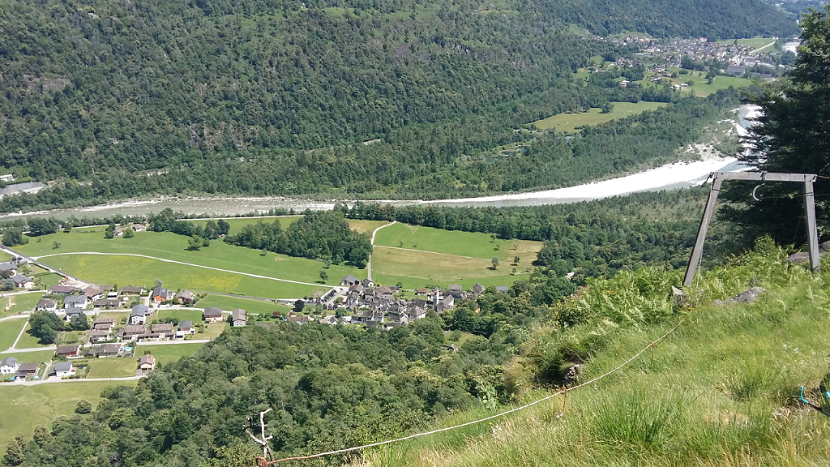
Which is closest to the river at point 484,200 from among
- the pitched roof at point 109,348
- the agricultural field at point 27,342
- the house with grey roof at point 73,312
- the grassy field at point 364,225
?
the grassy field at point 364,225

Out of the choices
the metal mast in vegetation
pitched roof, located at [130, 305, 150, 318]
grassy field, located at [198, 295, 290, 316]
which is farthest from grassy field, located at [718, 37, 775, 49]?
the metal mast in vegetation

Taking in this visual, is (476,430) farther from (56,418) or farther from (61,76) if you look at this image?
(61,76)

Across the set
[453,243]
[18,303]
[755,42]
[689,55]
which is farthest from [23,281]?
[755,42]

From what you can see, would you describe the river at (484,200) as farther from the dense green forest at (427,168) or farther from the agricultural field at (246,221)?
the agricultural field at (246,221)

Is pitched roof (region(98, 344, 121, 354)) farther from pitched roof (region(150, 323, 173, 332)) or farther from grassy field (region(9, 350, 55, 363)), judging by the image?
grassy field (region(9, 350, 55, 363))

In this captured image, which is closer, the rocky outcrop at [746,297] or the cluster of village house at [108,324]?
the rocky outcrop at [746,297]

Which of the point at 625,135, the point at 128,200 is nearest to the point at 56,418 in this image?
the point at 128,200

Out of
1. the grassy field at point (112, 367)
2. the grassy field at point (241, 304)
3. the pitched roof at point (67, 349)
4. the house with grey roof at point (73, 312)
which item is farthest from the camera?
the grassy field at point (241, 304)
